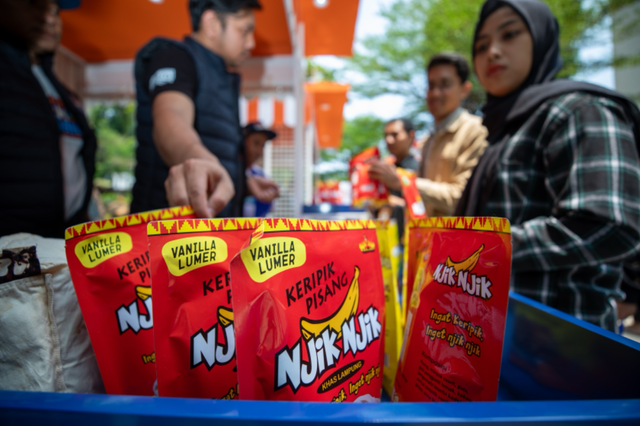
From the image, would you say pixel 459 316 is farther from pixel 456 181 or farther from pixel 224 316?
pixel 456 181

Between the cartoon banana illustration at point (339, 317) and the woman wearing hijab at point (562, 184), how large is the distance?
1.97ft

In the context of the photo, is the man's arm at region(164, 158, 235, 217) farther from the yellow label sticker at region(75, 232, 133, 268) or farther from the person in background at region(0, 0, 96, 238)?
the person in background at region(0, 0, 96, 238)

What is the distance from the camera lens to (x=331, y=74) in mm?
13688

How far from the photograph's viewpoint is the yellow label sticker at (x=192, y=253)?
18.7 inches

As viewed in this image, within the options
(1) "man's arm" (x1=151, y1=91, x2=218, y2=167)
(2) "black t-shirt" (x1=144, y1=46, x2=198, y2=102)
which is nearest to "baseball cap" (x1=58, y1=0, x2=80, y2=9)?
(2) "black t-shirt" (x1=144, y1=46, x2=198, y2=102)

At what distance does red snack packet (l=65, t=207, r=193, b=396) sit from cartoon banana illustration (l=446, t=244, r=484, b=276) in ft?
1.62

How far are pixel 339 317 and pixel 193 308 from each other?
0.21 metres

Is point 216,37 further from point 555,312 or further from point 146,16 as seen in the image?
point 146,16

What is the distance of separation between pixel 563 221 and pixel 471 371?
0.64m

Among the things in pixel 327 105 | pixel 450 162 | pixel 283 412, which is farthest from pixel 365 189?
pixel 327 105

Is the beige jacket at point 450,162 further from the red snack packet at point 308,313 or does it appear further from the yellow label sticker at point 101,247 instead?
the yellow label sticker at point 101,247

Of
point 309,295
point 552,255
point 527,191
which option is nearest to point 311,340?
point 309,295

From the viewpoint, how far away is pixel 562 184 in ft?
3.18

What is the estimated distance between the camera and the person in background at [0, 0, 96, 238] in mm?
1039
